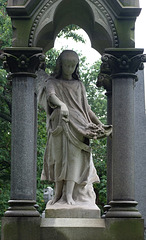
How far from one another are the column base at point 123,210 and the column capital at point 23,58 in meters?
2.74

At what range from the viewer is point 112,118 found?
12.0m

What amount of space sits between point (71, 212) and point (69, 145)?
4.06ft

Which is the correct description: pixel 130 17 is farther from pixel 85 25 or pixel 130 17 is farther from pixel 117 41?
pixel 85 25

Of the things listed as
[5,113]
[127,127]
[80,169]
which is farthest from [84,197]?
[5,113]

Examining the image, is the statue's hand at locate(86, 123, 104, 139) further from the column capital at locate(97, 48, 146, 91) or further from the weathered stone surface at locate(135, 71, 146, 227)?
the weathered stone surface at locate(135, 71, 146, 227)

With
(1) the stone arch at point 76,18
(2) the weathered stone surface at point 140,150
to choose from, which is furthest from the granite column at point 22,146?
(2) the weathered stone surface at point 140,150

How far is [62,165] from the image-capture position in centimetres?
1238

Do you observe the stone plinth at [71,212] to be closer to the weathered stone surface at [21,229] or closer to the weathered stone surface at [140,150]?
the weathered stone surface at [21,229]

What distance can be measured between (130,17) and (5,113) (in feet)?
40.5

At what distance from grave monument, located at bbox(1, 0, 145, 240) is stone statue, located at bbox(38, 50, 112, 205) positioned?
0.52 meters

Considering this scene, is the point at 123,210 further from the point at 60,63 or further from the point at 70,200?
the point at 60,63

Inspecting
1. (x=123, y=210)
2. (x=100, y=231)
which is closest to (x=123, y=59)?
(x=123, y=210)

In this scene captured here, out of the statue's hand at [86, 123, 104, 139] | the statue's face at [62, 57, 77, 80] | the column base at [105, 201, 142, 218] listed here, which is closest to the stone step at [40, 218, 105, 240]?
the column base at [105, 201, 142, 218]

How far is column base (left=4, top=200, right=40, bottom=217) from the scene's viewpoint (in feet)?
37.5
